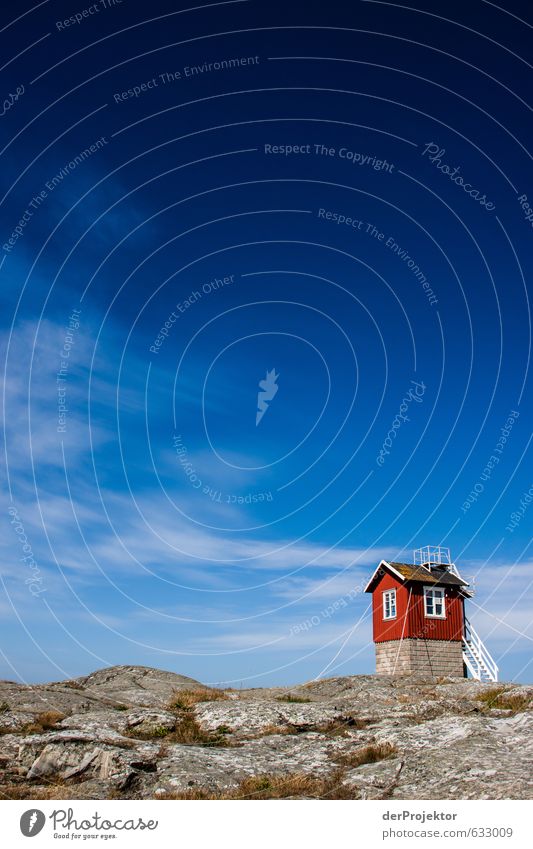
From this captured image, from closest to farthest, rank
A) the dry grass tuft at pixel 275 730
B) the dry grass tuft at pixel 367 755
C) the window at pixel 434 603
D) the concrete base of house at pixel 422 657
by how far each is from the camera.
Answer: the dry grass tuft at pixel 367 755 → the dry grass tuft at pixel 275 730 → the concrete base of house at pixel 422 657 → the window at pixel 434 603

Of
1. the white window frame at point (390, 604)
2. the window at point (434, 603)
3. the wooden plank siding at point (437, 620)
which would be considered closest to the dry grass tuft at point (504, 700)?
the wooden plank siding at point (437, 620)

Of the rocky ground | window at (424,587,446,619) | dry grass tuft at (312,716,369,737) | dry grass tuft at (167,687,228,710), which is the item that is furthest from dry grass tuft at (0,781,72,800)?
window at (424,587,446,619)

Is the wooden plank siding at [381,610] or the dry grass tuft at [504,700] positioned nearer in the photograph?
the dry grass tuft at [504,700]

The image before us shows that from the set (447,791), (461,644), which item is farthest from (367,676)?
(447,791)

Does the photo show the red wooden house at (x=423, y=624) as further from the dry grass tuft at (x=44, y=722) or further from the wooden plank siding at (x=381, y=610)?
the dry grass tuft at (x=44, y=722)

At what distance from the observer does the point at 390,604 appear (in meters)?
48.5

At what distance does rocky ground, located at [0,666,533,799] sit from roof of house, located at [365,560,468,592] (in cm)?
2292

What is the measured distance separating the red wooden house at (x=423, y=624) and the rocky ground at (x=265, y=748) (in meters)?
21.7

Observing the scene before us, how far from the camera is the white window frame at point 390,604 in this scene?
47875 mm

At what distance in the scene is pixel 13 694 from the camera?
23547 mm

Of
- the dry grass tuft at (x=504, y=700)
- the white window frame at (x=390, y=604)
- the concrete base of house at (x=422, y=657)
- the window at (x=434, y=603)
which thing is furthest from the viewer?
the white window frame at (x=390, y=604)

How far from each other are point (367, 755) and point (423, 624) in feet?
111

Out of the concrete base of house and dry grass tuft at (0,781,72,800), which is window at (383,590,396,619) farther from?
dry grass tuft at (0,781,72,800)
